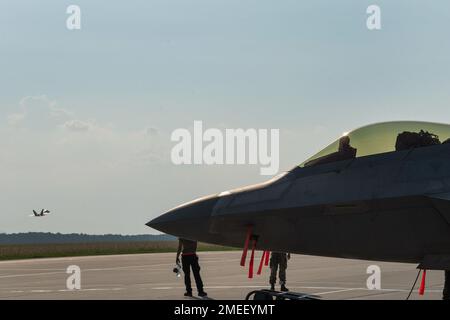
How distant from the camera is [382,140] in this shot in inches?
380

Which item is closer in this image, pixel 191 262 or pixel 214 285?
pixel 191 262

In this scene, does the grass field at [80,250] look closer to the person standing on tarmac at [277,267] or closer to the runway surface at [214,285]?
the runway surface at [214,285]

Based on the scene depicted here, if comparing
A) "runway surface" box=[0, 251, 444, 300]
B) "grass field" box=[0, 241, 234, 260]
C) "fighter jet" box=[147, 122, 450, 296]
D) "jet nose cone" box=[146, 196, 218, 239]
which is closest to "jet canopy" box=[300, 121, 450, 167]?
"fighter jet" box=[147, 122, 450, 296]

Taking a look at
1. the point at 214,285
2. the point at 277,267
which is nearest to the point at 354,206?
the point at 277,267

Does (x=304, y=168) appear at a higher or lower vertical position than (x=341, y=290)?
higher

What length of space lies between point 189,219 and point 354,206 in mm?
2355

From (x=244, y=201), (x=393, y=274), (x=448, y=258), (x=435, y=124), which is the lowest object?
(x=393, y=274)

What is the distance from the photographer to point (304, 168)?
999 centimetres

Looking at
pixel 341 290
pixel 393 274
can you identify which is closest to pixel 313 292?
pixel 341 290

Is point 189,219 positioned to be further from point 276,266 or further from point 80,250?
point 80,250

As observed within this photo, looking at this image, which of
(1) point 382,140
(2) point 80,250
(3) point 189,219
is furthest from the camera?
(2) point 80,250

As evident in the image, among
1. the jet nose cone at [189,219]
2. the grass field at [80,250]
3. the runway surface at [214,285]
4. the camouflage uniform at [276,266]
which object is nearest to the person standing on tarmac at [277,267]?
the camouflage uniform at [276,266]
